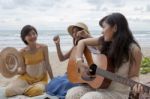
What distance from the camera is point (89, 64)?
4023 mm

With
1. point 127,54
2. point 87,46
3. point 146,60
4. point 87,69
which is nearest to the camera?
point 127,54

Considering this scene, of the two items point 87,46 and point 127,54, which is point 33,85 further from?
point 127,54

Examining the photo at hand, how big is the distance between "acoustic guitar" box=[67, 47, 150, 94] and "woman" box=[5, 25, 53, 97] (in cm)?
71

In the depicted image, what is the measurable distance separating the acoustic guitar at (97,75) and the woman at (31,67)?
71cm

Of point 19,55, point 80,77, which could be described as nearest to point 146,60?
point 19,55

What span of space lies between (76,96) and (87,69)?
29cm

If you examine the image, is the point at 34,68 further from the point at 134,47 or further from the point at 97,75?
the point at 134,47

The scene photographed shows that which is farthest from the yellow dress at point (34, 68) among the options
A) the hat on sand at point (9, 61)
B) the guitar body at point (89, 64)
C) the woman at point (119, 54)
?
the woman at point (119, 54)

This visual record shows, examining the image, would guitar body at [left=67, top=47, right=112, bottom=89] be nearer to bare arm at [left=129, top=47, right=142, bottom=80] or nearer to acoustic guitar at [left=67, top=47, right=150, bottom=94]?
acoustic guitar at [left=67, top=47, right=150, bottom=94]

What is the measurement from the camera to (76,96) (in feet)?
12.2

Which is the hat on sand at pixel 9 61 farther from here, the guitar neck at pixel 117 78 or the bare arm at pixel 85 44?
the guitar neck at pixel 117 78

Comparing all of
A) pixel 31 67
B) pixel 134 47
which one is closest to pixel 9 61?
pixel 31 67

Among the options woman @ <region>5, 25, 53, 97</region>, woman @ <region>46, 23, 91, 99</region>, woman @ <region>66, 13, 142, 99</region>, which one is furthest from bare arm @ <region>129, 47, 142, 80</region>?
woman @ <region>5, 25, 53, 97</region>

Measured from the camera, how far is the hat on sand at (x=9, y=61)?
498cm
